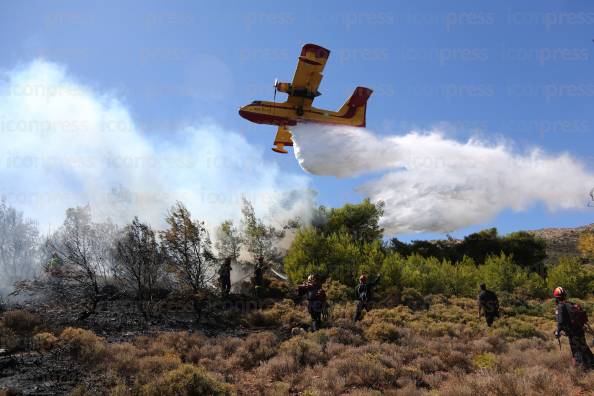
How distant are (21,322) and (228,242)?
15761 millimetres

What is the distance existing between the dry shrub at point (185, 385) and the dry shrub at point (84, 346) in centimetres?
296

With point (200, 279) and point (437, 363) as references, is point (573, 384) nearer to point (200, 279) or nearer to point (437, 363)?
point (437, 363)

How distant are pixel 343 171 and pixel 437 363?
50.0 feet

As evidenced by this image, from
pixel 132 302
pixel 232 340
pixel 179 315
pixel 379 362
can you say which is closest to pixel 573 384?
pixel 379 362

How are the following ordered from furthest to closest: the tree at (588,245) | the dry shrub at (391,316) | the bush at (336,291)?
the tree at (588,245) < the bush at (336,291) < the dry shrub at (391,316)

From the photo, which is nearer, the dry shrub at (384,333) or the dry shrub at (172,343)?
the dry shrub at (172,343)

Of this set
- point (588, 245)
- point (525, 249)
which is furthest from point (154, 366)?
point (588, 245)

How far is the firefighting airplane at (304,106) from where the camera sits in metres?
21.4

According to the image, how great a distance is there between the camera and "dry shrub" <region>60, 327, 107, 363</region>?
33.9ft

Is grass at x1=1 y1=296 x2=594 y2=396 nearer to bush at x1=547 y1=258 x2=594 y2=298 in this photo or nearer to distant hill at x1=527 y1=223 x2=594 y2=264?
bush at x1=547 y1=258 x2=594 y2=298

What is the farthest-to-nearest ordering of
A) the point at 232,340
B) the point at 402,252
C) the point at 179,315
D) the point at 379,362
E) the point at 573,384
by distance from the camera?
the point at 402,252, the point at 179,315, the point at 232,340, the point at 379,362, the point at 573,384

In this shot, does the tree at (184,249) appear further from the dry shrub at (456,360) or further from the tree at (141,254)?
the dry shrub at (456,360)

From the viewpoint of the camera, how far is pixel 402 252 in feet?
134

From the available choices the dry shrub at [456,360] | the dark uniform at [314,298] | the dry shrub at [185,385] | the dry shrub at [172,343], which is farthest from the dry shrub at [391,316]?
the dry shrub at [185,385]
